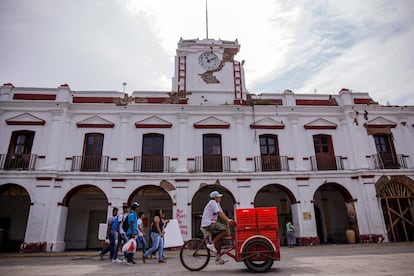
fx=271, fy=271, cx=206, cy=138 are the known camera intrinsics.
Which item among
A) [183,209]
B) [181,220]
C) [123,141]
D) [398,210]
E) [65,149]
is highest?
[123,141]

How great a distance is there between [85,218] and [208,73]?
11083 millimetres

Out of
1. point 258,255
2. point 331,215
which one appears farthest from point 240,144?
point 258,255

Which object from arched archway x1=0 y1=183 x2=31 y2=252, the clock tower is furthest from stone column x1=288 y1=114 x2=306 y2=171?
arched archway x1=0 y1=183 x2=31 y2=252

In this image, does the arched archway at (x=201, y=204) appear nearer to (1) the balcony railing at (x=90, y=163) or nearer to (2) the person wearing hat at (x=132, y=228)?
(1) the balcony railing at (x=90, y=163)

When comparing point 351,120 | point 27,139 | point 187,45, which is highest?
point 187,45

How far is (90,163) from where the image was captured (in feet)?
45.2

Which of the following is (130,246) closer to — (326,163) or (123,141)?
(123,141)

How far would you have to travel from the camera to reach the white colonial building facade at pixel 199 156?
13.3 m

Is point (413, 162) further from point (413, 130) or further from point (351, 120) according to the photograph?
point (351, 120)

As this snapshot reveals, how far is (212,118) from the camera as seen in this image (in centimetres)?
1490

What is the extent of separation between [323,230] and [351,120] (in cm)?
654

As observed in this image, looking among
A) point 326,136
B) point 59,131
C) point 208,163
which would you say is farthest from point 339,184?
point 59,131

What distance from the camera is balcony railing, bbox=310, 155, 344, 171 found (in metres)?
14.4

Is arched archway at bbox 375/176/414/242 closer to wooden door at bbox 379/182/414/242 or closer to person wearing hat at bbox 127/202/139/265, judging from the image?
wooden door at bbox 379/182/414/242
